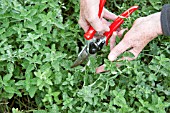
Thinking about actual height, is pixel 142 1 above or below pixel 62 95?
above

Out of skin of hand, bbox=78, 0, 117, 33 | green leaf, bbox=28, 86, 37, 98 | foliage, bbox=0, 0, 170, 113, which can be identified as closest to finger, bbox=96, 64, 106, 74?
foliage, bbox=0, 0, 170, 113

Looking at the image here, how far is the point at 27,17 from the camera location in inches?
83.5

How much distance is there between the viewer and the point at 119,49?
201cm

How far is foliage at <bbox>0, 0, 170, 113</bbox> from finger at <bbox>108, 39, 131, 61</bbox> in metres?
0.04

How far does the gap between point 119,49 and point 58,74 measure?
34 cm

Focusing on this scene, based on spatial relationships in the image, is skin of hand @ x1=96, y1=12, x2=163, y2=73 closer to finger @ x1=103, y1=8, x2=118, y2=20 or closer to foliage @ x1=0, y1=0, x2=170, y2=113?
foliage @ x1=0, y1=0, x2=170, y2=113

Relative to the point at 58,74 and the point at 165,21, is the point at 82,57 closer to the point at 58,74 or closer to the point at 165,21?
the point at 58,74

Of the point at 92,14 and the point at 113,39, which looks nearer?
the point at 92,14

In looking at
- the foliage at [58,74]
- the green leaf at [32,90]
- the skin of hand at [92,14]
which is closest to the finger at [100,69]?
the foliage at [58,74]

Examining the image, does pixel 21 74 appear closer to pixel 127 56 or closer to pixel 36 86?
pixel 36 86

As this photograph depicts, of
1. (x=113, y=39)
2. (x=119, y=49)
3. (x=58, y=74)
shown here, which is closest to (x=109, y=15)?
(x=113, y=39)

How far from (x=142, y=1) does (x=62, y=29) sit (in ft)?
1.96

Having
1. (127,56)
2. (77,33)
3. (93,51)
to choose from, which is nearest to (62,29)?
(77,33)

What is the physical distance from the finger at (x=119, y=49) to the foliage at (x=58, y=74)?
4cm
